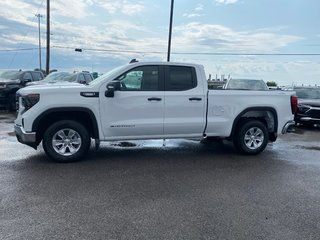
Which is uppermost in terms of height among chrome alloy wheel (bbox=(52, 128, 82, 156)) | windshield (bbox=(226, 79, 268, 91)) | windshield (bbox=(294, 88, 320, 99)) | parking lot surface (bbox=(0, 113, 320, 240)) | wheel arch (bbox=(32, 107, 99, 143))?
windshield (bbox=(226, 79, 268, 91))

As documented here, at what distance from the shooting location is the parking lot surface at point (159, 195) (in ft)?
12.8

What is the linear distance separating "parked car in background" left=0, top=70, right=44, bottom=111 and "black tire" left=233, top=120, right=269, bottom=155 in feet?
37.8

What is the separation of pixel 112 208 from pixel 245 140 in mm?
4277

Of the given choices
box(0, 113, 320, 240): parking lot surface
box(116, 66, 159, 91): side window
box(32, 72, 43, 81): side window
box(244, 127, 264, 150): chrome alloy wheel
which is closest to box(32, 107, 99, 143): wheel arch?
box(0, 113, 320, 240): parking lot surface

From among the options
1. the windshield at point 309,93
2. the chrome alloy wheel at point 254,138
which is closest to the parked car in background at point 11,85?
the chrome alloy wheel at point 254,138

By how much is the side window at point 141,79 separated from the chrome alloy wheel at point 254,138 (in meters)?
2.42

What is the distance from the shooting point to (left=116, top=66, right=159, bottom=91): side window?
6918 mm

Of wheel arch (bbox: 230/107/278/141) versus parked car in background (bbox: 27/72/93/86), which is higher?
parked car in background (bbox: 27/72/93/86)

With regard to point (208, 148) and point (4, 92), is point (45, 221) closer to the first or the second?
point (208, 148)

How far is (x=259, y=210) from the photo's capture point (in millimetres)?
4543

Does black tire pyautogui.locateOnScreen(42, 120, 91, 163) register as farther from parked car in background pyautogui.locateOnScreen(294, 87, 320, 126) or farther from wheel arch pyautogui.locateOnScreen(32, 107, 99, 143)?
parked car in background pyautogui.locateOnScreen(294, 87, 320, 126)

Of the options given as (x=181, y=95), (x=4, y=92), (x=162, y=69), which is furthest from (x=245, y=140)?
(x=4, y=92)

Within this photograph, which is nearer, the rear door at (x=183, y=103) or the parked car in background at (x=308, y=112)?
the rear door at (x=183, y=103)

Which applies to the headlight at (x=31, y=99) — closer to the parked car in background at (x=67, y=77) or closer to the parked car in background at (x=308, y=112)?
the parked car in background at (x=67, y=77)
